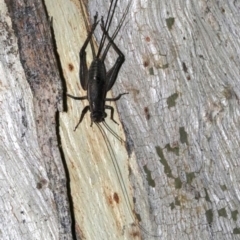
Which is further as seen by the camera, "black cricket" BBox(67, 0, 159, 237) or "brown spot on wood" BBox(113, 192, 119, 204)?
"brown spot on wood" BBox(113, 192, 119, 204)

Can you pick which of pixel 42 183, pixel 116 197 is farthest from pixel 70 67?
pixel 116 197

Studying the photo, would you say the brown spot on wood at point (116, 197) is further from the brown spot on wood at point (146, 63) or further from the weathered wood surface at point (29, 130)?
the brown spot on wood at point (146, 63)

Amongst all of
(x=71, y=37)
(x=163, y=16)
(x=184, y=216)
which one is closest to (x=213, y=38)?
(x=163, y=16)

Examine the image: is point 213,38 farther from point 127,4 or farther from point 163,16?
point 127,4

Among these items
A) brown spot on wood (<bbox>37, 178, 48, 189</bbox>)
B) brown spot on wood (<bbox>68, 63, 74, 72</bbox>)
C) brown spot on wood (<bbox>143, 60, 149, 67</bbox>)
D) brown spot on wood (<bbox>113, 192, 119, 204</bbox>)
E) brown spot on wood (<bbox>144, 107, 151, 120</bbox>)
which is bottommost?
brown spot on wood (<bbox>113, 192, 119, 204</bbox>)

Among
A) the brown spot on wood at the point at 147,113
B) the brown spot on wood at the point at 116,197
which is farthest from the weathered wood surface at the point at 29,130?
the brown spot on wood at the point at 147,113

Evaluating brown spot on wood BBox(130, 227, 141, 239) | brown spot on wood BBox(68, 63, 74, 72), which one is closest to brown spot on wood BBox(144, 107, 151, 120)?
brown spot on wood BBox(68, 63, 74, 72)

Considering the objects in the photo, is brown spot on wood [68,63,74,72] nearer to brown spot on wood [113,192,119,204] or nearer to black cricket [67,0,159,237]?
black cricket [67,0,159,237]
